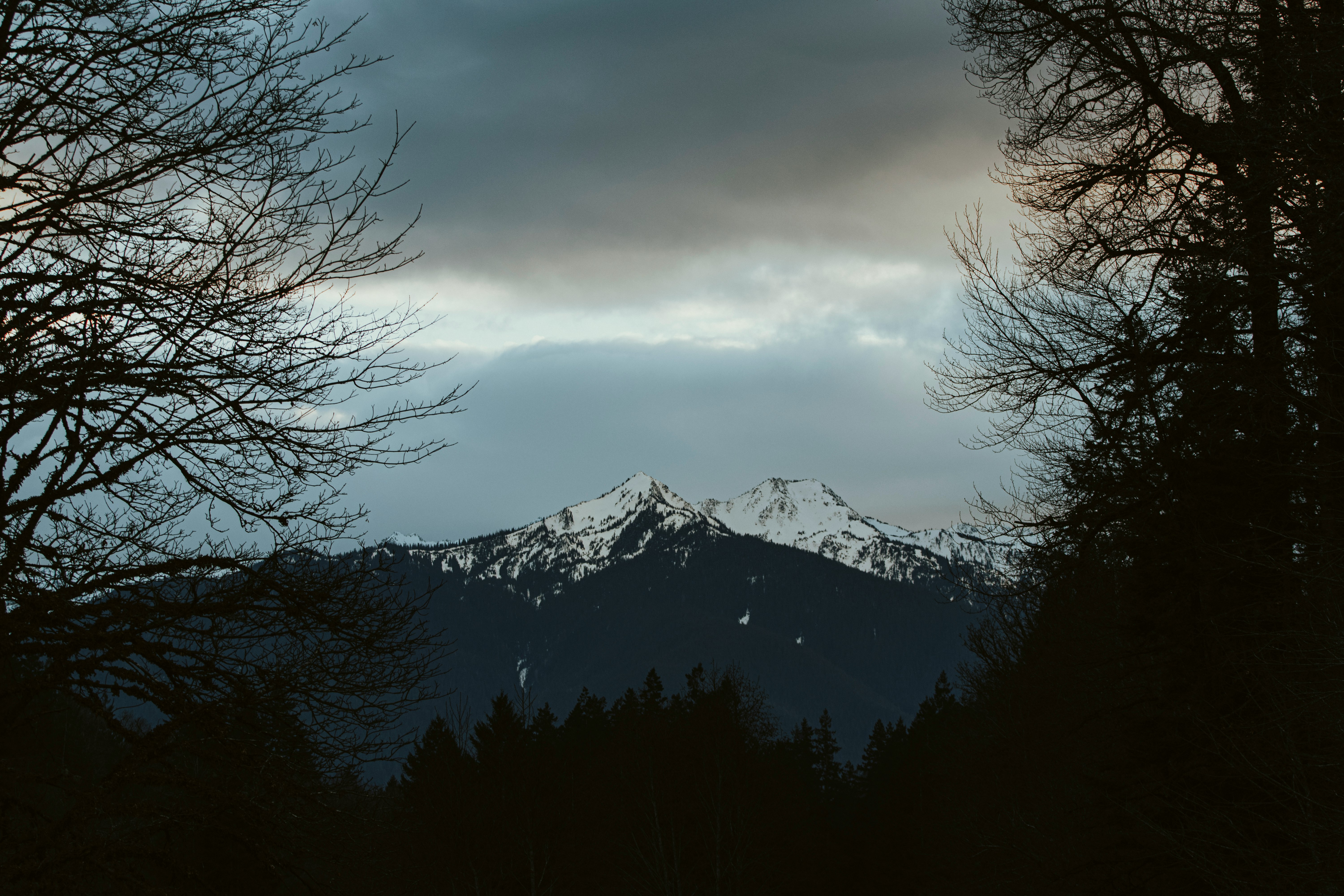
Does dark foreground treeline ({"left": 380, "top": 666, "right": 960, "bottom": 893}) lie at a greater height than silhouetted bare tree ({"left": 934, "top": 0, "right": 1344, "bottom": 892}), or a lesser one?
lesser

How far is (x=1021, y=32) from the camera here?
9.22 meters

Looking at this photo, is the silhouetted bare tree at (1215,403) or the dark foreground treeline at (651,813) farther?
the dark foreground treeline at (651,813)

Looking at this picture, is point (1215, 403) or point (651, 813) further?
point (651, 813)

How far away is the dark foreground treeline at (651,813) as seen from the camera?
2861 centimetres

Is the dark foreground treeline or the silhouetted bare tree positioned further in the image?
the dark foreground treeline

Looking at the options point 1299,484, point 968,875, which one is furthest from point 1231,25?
point 968,875

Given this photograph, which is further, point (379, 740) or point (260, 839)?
point (379, 740)

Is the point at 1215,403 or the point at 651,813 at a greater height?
the point at 1215,403

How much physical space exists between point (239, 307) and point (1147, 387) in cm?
660

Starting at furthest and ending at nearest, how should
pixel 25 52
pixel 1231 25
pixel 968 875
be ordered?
1. pixel 968 875
2. pixel 1231 25
3. pixel 25 52

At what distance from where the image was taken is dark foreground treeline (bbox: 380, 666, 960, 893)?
2861cm

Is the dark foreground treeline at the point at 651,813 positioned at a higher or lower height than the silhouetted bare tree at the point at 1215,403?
lower

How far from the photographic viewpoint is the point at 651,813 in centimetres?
3058

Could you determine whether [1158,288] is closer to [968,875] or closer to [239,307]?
[239,307]
